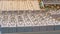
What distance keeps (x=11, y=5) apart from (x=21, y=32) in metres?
0.74

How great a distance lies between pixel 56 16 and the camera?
1.45 metres

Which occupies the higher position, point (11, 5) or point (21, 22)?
point (11, 5)

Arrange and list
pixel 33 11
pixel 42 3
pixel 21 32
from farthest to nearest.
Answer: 1. pixel 42 3
2. pixel 33 11
3. pixel 21 32

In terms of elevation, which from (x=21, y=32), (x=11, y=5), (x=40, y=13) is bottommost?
(x=21, y=32)

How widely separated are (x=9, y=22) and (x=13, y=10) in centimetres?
34

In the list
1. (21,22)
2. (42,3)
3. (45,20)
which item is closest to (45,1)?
(42,3)

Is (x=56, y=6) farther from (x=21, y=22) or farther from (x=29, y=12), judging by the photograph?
(x=21, y=22)

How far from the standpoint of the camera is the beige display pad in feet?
5.42

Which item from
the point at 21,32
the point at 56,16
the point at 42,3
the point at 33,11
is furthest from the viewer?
the point at 42,3

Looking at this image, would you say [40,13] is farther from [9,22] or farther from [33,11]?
[9,22]

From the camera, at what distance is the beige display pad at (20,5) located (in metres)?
1.65

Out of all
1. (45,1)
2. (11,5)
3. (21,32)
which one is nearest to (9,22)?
(21,32)

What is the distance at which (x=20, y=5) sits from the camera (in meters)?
1.76

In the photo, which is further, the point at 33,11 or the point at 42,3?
the point at 42,3
